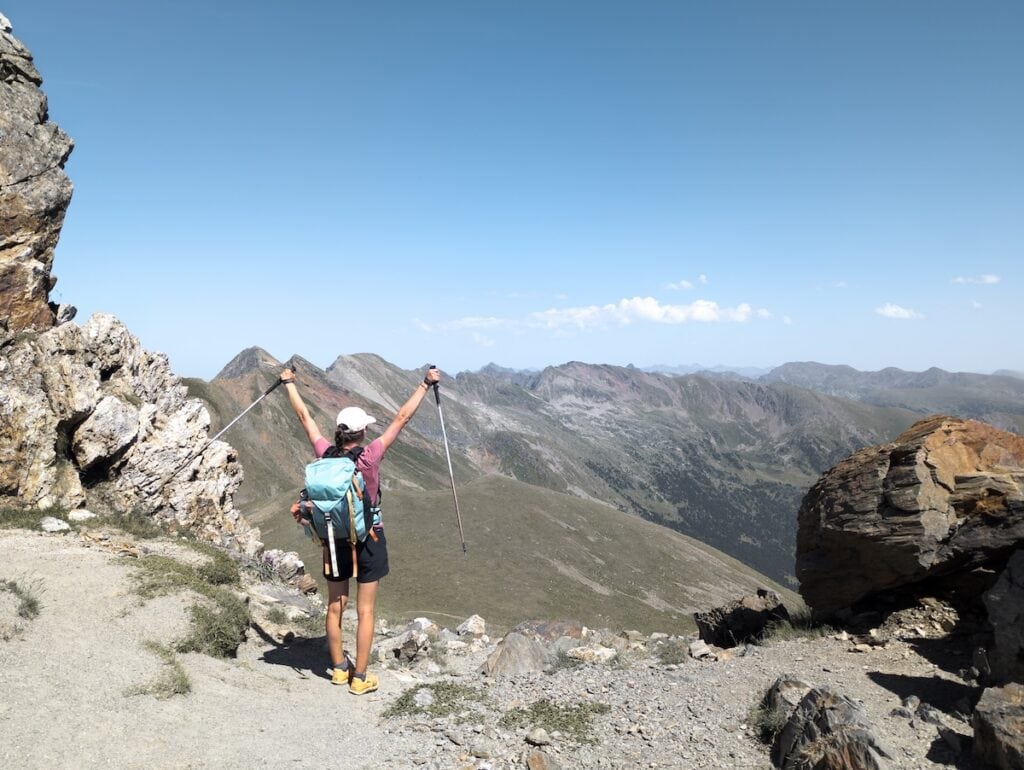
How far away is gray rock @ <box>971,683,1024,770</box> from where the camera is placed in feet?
20.3

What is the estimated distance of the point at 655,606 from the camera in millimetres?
74938

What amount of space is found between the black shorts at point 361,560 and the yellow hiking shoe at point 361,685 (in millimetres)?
1755

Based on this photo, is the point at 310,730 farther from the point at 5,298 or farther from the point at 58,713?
the point at 5,298

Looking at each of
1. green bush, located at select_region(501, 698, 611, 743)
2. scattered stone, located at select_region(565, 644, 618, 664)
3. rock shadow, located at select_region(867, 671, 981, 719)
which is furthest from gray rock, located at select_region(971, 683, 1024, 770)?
scattered stone, located at select_region(565, 644, 618, 664)

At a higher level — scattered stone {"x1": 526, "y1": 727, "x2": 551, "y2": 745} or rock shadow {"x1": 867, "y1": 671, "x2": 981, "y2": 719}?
rock shadow {"x1": 867, "y1": 671, "x2": 981, "y2": 719}

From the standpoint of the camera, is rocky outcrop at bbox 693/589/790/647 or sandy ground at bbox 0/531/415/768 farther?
rocky outcrop at bbox 693/589/790/647

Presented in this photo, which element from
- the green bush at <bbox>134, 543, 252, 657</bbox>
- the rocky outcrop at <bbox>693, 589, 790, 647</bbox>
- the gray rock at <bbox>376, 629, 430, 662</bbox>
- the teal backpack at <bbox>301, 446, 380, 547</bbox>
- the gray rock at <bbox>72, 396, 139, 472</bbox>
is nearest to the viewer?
the teal backpack at <bbox>301, 446, 380, 547</bbox>

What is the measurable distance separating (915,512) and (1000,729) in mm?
6249

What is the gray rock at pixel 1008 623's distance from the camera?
817 cm

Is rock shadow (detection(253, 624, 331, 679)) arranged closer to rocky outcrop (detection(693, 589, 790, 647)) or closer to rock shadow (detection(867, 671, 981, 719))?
rock shadow (detection(867, 671, 981, 719))

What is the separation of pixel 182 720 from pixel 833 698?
26.9 ft

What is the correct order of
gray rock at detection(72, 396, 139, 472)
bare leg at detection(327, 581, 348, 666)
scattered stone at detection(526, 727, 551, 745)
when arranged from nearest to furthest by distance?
scattered stone at detection(526, 727, 551, 745)
bare leg at detection(327, 581, 348, 666)
gray rock at detection(72, 396, 139, 472)

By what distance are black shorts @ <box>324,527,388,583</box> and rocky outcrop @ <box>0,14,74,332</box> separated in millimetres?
17076

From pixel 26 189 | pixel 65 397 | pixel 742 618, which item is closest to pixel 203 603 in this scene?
pixel 65 397
